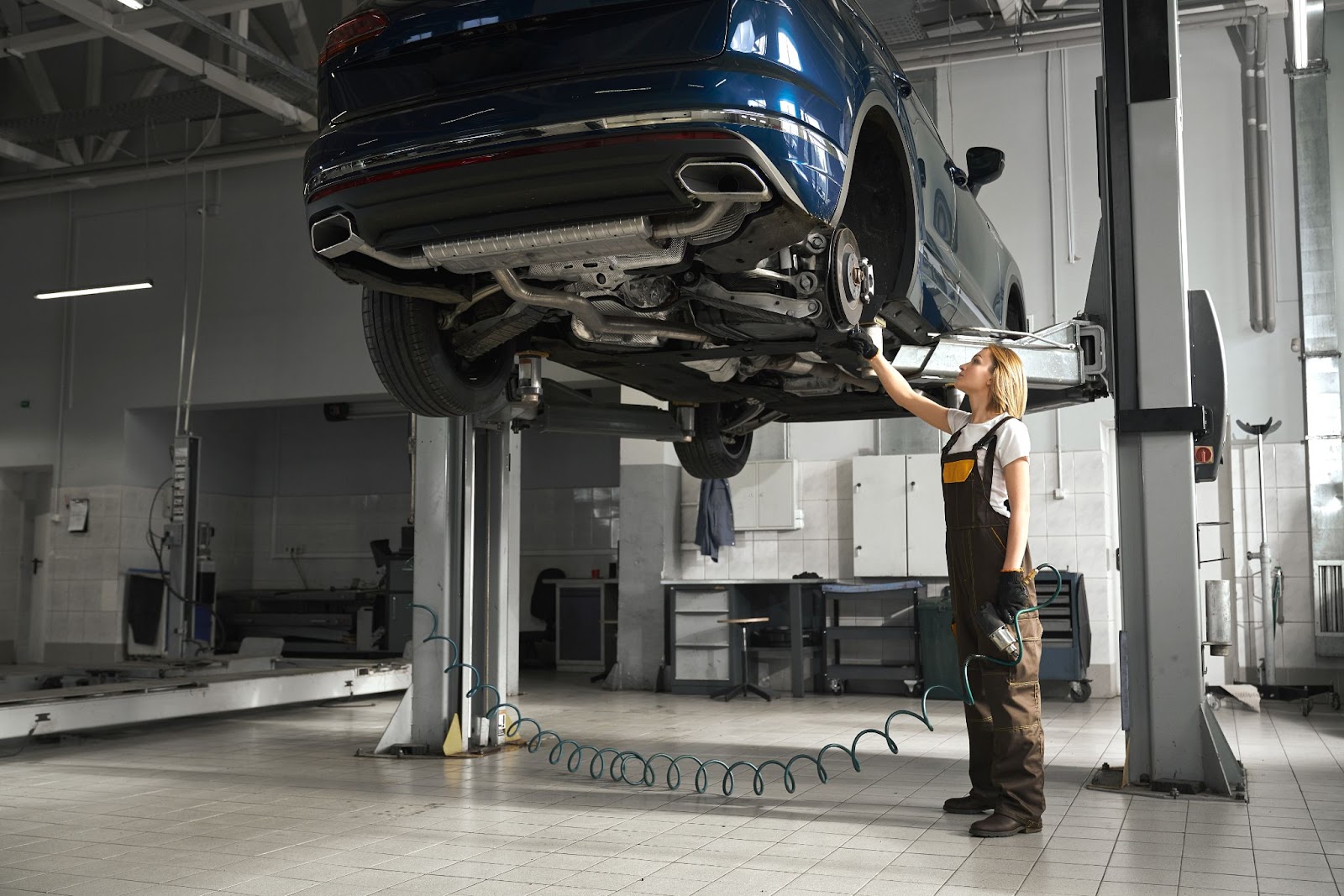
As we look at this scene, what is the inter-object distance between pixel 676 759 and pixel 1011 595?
155 cm

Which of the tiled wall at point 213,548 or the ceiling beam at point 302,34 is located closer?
the ceiling beam at point 302,34

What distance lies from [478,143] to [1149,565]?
3034mm

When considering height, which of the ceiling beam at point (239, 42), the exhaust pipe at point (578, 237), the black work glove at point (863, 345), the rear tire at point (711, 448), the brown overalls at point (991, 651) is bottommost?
the brown overalls at point (991, 651)

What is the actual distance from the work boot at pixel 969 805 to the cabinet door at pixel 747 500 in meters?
5.86

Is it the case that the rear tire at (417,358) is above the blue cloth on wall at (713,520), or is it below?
above

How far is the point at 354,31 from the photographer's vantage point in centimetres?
282

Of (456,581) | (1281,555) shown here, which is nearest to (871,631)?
(1281,555)

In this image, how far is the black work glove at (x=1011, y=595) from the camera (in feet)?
11.1

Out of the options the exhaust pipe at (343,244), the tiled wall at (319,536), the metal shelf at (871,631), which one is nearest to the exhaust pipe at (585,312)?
the exhaust pipe at (343,244)

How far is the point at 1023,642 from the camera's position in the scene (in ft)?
11.6

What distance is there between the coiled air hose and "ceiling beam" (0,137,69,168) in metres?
8.71

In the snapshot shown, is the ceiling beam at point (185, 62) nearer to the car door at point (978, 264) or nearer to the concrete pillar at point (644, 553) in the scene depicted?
the concrete pillar at point (644, 553)

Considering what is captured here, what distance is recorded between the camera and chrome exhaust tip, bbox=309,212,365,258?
2.85 m

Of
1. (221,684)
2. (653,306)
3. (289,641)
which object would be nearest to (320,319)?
(289,641)
